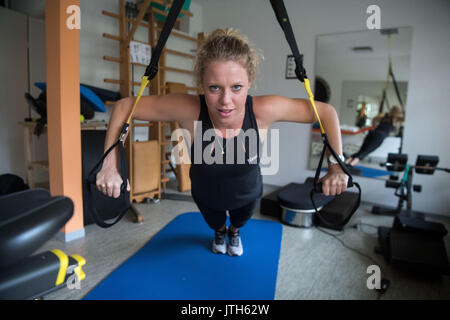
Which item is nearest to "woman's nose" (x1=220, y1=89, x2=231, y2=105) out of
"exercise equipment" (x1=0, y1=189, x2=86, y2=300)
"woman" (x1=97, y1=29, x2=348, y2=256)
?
"woman" (x1=97, y1=29, x2=348, y2=256)

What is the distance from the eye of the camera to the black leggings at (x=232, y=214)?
1.83 metres

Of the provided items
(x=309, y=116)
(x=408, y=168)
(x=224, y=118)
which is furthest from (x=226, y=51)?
(x=408, y=168)

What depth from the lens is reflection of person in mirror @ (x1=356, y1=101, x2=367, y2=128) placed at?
3658 millimetres

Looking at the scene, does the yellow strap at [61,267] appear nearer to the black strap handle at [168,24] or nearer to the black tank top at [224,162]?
the black tank top at [224,162]

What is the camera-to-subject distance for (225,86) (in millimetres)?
1166

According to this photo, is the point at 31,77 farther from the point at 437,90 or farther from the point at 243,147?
the point at 437,90

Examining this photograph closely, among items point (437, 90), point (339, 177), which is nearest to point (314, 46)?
point (437, 90)

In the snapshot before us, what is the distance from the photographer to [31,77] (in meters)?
3.62

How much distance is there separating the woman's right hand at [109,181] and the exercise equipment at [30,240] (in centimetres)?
14

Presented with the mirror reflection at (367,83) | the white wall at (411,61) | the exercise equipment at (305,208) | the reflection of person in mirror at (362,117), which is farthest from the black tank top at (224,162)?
the white wall at (411,61)

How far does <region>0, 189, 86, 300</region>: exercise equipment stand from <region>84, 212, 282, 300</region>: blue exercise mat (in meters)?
0.46

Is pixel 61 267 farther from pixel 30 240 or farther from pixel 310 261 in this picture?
pixel 310 261

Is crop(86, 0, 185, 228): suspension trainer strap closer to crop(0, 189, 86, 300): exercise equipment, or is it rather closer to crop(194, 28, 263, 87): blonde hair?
crop(0, 189, 86, 300): exercise equipment

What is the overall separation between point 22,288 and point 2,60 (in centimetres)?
335
